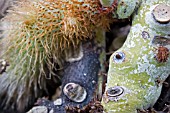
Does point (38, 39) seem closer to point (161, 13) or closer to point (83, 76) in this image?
point (83, 76)

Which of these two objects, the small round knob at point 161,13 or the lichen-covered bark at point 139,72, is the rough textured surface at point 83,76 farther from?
the small round knob at point 161,13

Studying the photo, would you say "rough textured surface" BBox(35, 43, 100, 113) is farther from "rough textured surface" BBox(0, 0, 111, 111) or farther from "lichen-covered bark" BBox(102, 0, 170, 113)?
"lichen-covered bark" BBox(102, 0, 170, 113)

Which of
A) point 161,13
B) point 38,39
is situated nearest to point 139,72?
point 161,13

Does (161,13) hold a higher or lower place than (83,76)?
higher

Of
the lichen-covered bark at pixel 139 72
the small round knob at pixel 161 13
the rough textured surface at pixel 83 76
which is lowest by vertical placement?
the rough textured surface at pixel 83 76

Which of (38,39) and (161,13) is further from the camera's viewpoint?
(38,39)

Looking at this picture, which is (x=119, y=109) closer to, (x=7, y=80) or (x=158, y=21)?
(x=158, y=21)

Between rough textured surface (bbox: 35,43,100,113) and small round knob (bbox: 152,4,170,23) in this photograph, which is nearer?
small round knob (bbox: 152,4,170,23)

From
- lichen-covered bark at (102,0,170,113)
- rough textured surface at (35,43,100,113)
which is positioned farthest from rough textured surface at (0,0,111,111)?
lichen-covered bark at (102,0,170,113)

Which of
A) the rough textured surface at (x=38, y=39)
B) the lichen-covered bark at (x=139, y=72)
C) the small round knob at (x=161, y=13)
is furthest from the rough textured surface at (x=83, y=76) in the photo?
the small round knob at (x=161, y=13)
